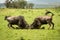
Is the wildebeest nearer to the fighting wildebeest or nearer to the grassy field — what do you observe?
the grassy field

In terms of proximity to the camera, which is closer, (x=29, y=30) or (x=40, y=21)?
(x=29, y=30)

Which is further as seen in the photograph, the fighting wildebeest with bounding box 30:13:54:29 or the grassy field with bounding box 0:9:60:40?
the fighting wildebeest with bounding box 30:13:54:29

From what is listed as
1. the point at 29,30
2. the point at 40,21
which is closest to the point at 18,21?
the point at 29,30

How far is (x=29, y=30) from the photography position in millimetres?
8859

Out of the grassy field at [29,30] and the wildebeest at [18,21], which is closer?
the grassy field at [29,30]

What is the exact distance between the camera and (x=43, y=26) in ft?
29.9

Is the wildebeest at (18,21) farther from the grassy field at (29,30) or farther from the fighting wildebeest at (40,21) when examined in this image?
the fighting wildebeest at (40,21)

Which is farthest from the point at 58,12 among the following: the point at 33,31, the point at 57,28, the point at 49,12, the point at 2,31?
the point at 2,31

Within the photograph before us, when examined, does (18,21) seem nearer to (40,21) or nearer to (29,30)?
Result: (29,30)

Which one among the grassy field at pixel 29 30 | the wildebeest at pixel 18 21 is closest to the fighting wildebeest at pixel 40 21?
the grassy field at pixel 29 30

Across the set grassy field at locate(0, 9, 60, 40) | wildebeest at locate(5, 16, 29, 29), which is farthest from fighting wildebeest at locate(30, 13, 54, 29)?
wildebeest at locate(5, 16, 29, 29)

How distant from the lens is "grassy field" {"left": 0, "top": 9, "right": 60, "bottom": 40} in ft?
27.2

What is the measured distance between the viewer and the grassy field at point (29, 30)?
8.30 m

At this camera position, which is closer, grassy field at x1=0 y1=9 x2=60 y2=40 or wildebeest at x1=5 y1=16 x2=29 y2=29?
grassy field at x1=0 y1=9 x2=60 y2=40
